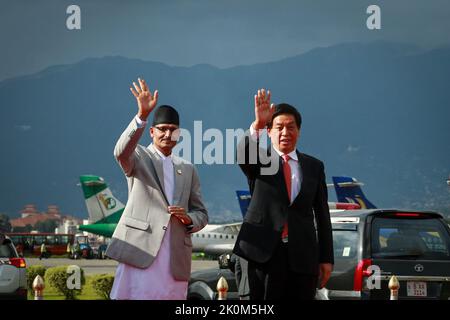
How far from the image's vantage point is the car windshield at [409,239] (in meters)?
7.07

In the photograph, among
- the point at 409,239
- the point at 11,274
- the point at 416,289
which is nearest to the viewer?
the point at 416,289

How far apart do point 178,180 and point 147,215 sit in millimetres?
316

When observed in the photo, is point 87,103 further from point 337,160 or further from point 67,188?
point 337,160

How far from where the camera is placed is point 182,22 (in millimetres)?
117938

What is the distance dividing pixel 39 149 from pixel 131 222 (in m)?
141

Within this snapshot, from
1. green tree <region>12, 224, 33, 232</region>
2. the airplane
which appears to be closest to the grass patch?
the airplane

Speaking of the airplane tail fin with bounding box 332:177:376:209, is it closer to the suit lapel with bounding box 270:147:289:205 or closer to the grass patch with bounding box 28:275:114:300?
the grass patch with bounding box 28:275:114:300

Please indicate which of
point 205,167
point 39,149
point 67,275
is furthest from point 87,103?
point 67,275

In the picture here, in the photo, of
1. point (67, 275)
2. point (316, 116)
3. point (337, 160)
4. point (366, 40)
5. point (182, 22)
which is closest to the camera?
point (67, 275)

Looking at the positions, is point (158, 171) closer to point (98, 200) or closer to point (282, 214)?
point (282, 214)

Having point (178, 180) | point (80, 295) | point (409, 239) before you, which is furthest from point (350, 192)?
point (178, 180)

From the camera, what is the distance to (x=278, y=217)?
4.51 metres

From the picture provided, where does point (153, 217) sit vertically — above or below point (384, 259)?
above
